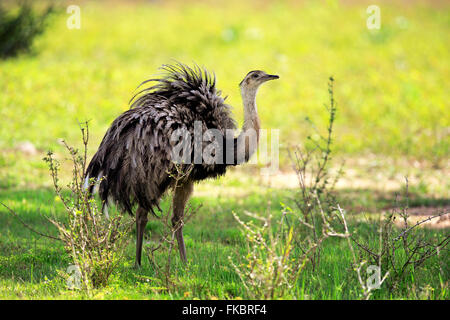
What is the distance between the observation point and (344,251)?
233 inches

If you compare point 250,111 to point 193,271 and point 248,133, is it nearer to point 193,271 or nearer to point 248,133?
point 248,133

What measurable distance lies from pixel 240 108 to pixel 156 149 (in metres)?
8.07

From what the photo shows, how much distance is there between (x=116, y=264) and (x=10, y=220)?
2.75 metres

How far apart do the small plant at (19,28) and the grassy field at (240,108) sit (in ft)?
1.75

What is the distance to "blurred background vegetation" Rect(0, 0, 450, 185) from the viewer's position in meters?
11.9

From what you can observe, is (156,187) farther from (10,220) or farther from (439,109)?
(439,109)

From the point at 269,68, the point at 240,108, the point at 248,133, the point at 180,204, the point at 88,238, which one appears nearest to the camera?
the point at 88,238

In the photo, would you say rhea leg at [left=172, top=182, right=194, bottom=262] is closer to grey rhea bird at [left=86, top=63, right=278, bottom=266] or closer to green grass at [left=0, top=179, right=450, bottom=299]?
grey rhea bird at [left=86, top=63, right=278, bottom=266]

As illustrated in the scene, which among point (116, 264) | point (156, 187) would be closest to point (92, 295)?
point (116, 264)

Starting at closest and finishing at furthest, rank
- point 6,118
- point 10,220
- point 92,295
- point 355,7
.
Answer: point 92,295, point 10,220, point 6,118, point 355,7

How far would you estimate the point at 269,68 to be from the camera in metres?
16.6

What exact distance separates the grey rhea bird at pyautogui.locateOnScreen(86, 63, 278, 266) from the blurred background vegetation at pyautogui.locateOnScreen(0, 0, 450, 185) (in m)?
3.88

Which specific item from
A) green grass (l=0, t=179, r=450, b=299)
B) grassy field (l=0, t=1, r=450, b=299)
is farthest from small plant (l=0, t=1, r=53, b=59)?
green grass (l=0, t=179, r=450, b=299)

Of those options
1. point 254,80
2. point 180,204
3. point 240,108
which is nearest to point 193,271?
point 180,204
